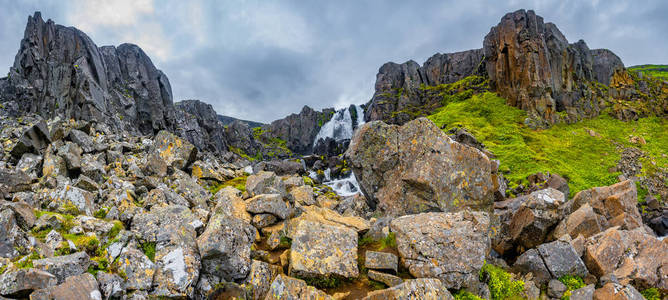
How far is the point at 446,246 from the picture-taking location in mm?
9055

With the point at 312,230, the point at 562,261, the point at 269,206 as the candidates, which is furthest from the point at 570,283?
the point at 269,206

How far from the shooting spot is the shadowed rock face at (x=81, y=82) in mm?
54031

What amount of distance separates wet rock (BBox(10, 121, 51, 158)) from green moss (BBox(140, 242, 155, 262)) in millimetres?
15750

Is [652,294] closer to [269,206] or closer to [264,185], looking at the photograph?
[269,206]

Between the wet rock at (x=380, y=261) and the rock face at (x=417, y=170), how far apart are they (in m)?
6.79

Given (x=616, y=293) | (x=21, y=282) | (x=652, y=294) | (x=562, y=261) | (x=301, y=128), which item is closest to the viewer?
(x=21, y=282)

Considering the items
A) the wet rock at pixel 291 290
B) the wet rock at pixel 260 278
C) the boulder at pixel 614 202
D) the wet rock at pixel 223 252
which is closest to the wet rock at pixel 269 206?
the wet rock at pixel 223 252

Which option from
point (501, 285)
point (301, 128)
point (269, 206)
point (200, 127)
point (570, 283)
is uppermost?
point (301, 128)

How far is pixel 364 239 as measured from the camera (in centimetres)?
1056

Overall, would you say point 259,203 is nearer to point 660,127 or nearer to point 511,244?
point 511,244

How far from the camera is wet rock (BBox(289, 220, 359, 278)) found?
8.10m

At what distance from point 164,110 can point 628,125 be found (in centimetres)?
10799

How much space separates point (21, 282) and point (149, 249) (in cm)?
260

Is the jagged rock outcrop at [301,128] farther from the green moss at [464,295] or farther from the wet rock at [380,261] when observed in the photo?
the green moss at [464,295]
